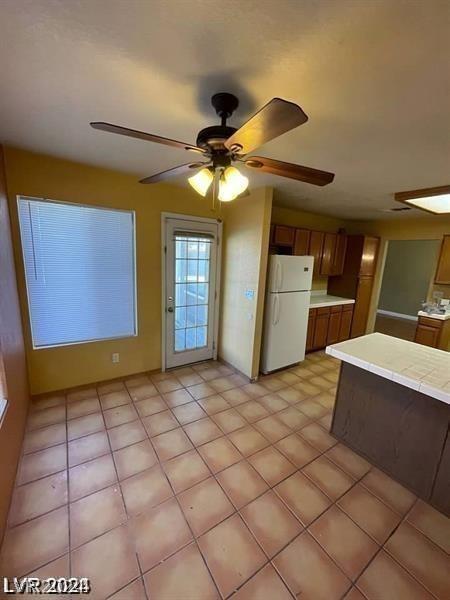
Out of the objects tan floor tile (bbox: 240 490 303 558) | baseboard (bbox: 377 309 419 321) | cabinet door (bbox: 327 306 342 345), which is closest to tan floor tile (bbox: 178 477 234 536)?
tan floor tile (bbox: 240 490 303 558)

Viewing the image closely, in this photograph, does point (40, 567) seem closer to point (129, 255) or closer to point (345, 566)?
point (345, 566)

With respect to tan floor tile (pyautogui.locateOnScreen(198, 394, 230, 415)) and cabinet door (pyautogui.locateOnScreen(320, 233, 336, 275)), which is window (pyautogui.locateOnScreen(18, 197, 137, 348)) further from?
cabinet door (pyautogui.locateOnScreen(320, 233, 336, 275))

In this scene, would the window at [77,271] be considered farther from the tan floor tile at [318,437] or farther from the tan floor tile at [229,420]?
the tan floor tile at [318,437]

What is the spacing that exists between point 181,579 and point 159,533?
28 centimetres

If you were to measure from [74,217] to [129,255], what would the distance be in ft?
2.17

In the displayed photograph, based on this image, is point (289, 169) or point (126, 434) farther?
point (126, 434)

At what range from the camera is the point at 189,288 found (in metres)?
3.51

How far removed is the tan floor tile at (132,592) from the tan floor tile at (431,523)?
1679mm

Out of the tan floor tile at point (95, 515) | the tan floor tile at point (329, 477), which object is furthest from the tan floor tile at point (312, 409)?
the tan floor tile at point (95, 515)

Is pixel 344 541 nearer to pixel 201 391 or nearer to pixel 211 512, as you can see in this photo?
pixel 211 512

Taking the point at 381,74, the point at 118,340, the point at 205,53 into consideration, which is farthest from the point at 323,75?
the point at 118,340

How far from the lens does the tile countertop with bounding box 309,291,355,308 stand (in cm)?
419

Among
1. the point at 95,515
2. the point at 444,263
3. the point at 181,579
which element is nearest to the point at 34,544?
the point at 95,515

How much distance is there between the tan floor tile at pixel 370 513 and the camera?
1.59 metres
